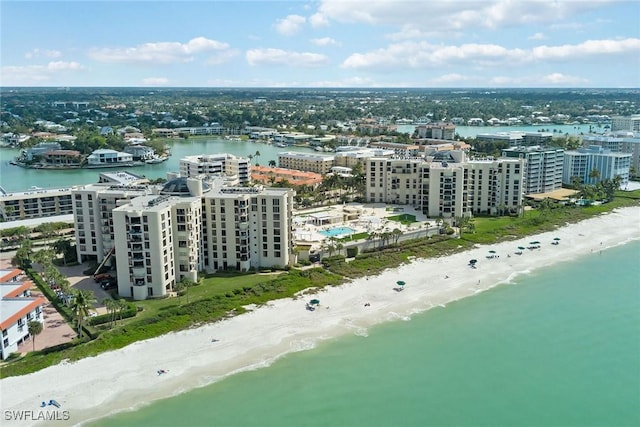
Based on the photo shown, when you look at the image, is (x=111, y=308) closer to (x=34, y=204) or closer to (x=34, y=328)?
(x=34, y=328)

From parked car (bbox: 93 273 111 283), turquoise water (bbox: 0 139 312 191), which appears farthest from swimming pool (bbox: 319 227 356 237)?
turquoise water (bbox: 0 139 312 191)

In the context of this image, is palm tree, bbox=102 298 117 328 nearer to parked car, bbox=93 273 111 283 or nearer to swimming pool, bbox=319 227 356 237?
→ parked car, bbox=93 273 111 283

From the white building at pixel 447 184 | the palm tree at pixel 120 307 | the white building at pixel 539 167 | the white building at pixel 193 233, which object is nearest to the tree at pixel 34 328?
the palm tree at pixel 120 307

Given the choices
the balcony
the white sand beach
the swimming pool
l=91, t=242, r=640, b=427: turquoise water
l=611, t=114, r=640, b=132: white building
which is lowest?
l=91, t=242, r=640, b=427: turquoise water

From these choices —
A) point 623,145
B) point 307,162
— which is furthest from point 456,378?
point 623,145

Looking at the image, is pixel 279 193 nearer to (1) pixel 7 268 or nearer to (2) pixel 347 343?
(2) pixel 347 343

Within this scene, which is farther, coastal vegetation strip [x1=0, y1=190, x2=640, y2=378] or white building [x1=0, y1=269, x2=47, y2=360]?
coastal vegetation strip [x1=0, y1=190, x2=640, y2=378]

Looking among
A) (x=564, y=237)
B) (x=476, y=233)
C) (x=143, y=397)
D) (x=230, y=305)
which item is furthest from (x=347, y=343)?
(x=564, y=237)
